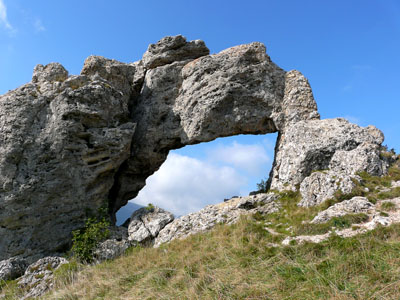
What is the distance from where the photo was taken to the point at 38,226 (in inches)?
795

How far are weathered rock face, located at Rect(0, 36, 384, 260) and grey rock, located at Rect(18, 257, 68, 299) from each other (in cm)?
534

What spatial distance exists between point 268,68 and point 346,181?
41.1 ft

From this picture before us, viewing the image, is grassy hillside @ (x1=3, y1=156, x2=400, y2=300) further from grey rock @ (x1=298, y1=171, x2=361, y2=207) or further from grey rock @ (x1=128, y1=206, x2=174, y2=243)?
grey rock @ (x1=128, y1=206, x2=174, y2=243)

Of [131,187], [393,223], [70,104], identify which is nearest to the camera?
[393,223]

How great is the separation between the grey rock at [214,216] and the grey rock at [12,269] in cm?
802

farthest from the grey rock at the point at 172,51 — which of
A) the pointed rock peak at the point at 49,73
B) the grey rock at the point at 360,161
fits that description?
the grey rock at the point at 360,161

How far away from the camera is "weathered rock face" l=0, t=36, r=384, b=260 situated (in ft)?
65.0

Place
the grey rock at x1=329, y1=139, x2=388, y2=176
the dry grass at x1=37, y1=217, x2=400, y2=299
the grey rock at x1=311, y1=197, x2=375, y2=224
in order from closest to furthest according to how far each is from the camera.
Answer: the dry grass at x1=37, y1=217, x2=400, y2=299 < the grey rock at x1=311, y1=197, x2=375, y2=224 < the grey rock at x1=329, y1=139, x2=388, y2=176

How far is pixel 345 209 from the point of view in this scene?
43.0 feet

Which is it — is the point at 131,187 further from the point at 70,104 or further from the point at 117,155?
the point at 70,104

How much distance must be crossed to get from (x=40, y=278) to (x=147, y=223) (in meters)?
7.67

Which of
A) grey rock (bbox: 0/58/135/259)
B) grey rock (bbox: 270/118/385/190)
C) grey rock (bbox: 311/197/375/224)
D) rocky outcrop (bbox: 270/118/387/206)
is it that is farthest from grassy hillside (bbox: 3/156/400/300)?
grey rock (bbox: 0/58/135/259)

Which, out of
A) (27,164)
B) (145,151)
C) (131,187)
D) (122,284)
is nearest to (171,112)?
(145,151)

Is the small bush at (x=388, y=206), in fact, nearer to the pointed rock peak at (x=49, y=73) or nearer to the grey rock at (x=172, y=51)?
the grey rock at (x=172, y=51)
